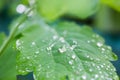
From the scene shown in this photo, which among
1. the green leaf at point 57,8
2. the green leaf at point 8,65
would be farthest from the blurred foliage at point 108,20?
the green leaf at point 8,65

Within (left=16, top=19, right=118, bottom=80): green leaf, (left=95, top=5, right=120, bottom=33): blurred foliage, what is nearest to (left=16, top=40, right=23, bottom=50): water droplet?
(left=16, top=19, right=118, bottom=80): green leaf

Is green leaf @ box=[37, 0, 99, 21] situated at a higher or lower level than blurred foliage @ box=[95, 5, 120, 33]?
higher

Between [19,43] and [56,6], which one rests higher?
[19,43]

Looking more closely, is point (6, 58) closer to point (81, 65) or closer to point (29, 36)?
point (29, 36)

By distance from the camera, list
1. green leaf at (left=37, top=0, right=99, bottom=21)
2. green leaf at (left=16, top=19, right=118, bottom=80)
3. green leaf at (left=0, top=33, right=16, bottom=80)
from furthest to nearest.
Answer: green leaf at (left=37, top=0, right=99, bottom=21) < green leaf at (left=0, top=33, right=16, bottom=80) < green leaf at (left=16, top=19, right=118, bottom=80)

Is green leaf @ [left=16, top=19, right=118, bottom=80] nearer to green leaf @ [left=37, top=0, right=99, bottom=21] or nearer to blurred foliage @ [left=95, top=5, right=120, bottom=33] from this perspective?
green leaf @ [left=37, top=0, right=99, bottom=21]

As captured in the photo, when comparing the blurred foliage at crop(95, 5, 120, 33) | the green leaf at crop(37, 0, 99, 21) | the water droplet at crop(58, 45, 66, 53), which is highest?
the water droplet at crop(58, 45, 66, 53)

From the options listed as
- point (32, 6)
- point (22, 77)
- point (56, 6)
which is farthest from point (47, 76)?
point (56, 6)

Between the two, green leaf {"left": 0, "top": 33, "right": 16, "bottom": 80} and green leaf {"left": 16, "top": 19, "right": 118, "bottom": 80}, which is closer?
green leaf {"left": 16, "top": 19, "right": 118, "bottom": 80}

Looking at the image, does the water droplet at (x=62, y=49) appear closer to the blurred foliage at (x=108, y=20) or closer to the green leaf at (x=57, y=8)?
the green leaf at (x=57, y=8)
